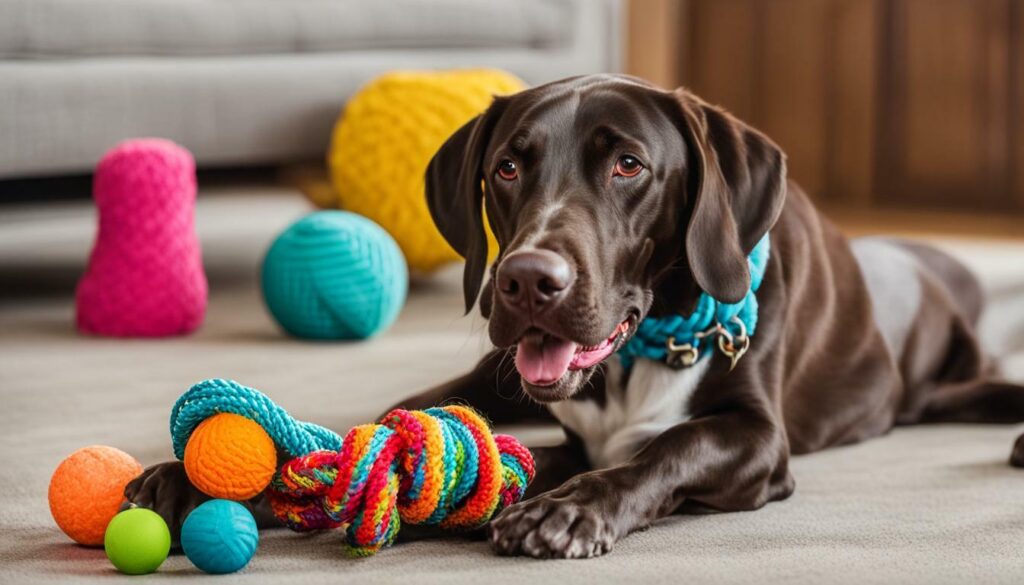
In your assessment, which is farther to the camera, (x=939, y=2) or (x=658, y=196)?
(x=939, y=2)

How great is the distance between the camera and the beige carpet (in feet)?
5.22

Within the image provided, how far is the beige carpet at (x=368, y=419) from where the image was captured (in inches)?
62.6

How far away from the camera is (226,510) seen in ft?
5.15

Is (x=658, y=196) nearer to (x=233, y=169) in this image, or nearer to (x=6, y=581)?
(x=6, y=581)

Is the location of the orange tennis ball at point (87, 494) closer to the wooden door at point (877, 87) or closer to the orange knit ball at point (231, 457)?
the orange knit ball at point (231, 457)

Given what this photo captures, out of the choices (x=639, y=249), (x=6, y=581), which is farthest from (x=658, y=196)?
(x=6, y=581)

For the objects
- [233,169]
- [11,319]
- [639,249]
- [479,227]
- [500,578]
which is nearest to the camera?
[500,578]

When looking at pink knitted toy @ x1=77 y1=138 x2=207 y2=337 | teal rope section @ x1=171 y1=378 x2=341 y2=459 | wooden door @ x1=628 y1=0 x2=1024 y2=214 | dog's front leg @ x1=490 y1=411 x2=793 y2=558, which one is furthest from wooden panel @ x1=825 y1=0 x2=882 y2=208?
teal rope section @ x1=171 y1=378 x2=341 y2=459

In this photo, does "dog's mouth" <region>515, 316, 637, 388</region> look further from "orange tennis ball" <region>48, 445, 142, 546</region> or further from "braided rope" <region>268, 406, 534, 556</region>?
"orange tennis ball" <region>48, 445, 142, 546</region>

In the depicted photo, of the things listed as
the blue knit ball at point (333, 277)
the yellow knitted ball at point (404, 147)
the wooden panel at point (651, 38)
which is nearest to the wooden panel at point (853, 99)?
the wooden panel at point (651, 38)

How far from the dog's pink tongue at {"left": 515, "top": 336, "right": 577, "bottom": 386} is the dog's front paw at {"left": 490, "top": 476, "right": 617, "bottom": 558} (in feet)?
0.50

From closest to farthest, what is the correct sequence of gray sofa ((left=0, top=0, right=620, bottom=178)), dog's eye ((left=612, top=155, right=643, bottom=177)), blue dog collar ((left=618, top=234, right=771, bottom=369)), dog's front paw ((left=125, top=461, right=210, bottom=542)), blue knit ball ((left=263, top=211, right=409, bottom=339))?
dog's front paw ((left=125, top=461, right=210, bottom=542))
dog's eye ((left=612, top=155, right=643, bottom=177))
blue dog collar ((left=618, top=234, right=771, bottom=369))
blue knit ball ((left=263, top=211, right=409, bottom=339))
gray sofa ((left=0, top=0, right=620, bottom=178))

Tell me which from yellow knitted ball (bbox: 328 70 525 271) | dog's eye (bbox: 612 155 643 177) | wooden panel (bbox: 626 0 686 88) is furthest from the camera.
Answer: wooden panel (bbox: 626 0 686 88)

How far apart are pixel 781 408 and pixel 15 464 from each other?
3.75 feet
